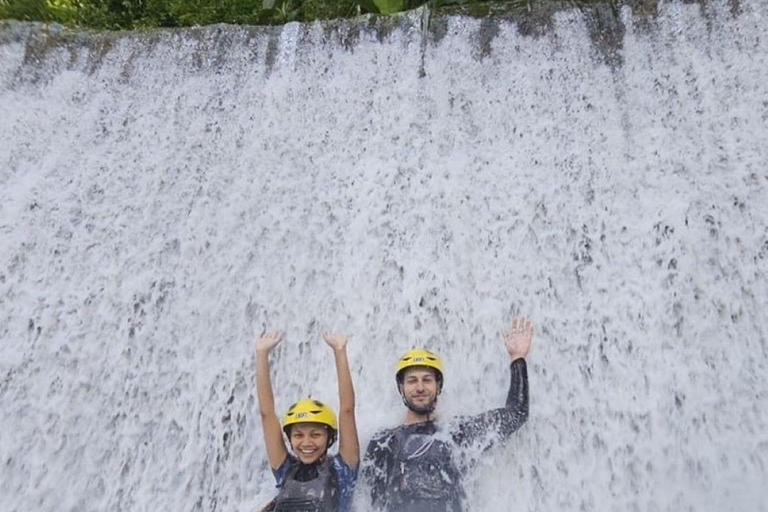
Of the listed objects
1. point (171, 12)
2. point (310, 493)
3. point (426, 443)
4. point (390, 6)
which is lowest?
point (310, 493)

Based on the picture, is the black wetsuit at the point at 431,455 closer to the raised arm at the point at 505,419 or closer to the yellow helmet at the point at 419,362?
the raised arm at the point at 505,419

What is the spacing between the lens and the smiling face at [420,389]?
4180 millimetres

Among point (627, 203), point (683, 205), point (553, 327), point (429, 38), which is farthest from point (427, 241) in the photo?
point (429, 38)

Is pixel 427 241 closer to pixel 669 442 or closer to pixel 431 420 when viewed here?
pixel 431 420

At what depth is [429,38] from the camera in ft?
23.2

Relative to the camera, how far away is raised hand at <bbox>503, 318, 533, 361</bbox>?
4.71m

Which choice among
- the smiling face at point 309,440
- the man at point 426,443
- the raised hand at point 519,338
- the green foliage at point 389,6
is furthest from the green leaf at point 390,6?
the smiling face at point 309,440

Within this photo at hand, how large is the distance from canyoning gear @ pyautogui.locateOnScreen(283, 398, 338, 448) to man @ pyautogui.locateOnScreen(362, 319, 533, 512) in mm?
345

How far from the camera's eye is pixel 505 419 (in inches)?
172

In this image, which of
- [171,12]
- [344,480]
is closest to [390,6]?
[171,12]

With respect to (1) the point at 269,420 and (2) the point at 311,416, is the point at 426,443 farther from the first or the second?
(1) the point at 269,420

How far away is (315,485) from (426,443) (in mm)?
667

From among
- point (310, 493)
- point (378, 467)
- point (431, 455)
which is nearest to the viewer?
point (310, 493)

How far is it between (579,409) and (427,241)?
1.82 meters
